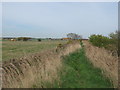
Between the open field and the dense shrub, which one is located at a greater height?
the dense shrub

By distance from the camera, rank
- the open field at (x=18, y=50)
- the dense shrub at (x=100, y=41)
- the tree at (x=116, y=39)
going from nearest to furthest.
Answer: the open field at (x=18, y=50)
the tree at (x=116, y=39)
the dense shrub at (x=100, y=41)

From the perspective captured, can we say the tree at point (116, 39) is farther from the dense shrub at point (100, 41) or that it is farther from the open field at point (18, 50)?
the open field at point (18, 50)

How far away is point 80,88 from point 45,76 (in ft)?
4.02

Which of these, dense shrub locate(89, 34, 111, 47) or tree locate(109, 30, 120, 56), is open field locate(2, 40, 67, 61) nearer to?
dense shrub locate(89, 34, 111, 47)

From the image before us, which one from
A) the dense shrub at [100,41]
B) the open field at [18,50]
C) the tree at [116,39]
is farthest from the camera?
the dense shrub at [100,41]

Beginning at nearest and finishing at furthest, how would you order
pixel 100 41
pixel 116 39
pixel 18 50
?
1. pixel 116 39
2. pixel 18 50
3. pixel 100 41

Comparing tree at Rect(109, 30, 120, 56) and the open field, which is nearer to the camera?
the open field

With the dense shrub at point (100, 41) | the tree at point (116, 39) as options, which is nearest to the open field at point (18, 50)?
the dense shrub at point (100, 41)

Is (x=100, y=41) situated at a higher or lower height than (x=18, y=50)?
higher

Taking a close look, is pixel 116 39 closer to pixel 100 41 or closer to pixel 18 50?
pixel 100 41

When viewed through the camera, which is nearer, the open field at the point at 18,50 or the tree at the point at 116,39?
the open field at the point at 18,50

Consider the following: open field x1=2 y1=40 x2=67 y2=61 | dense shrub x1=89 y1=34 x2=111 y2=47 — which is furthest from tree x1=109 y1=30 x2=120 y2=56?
open field x1=2 y1=40 x2=67 y2=61

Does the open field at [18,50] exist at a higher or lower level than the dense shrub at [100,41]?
lower

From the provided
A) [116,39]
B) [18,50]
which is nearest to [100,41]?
[116,39]
